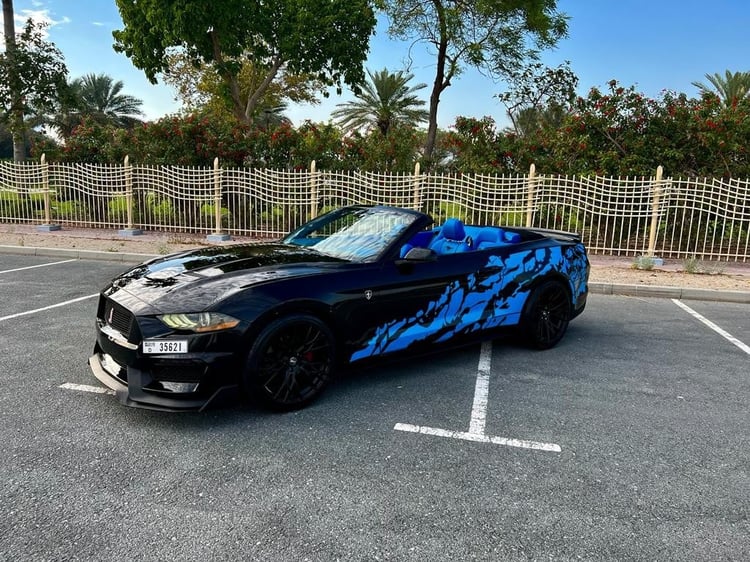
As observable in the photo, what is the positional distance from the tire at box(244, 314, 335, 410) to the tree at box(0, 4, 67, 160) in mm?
20277

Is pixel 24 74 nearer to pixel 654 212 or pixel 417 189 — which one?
pixel 417 189

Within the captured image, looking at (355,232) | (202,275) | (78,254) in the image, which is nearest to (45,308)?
(202,275)

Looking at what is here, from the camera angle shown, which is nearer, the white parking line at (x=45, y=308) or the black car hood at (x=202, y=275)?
the black car hood at (x=202, y=275)

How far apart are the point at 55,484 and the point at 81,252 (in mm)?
9399

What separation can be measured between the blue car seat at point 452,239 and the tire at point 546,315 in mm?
812

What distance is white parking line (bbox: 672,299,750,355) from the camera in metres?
5.91

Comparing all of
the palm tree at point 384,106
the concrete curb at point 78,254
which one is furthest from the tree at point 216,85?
the concrete curb at point 78,254

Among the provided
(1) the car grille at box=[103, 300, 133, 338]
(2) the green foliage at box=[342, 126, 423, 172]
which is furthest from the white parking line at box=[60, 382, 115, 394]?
(2) the green foliage at box=[342, 126, 423, 172]

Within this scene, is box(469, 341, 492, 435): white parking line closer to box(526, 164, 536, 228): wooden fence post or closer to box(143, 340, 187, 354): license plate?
box(143, 340, 187, 354): license plate

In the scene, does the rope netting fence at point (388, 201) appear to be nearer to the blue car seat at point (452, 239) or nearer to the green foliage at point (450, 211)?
the green foliage at point (450, 211)

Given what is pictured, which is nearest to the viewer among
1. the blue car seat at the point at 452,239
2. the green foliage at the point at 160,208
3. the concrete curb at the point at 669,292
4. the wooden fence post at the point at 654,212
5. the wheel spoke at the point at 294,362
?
the wheel spoke at the point at 294,362

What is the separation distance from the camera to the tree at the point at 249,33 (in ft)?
70.5

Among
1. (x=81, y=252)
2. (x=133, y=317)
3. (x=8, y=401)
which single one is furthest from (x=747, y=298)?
(x=81, y=252)

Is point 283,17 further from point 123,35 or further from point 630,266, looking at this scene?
point 630,266
